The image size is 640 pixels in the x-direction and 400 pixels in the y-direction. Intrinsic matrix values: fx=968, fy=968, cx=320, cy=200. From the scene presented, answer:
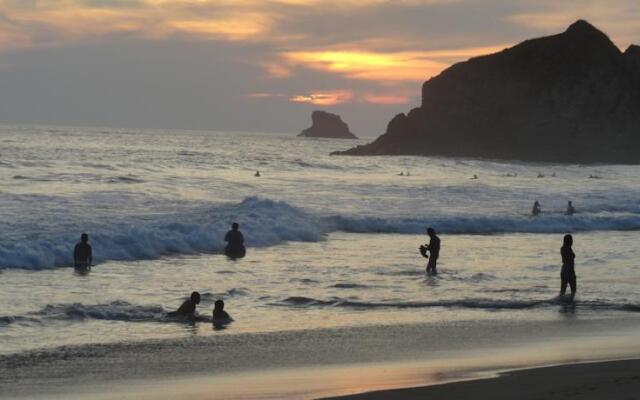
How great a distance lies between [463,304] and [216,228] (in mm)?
15510

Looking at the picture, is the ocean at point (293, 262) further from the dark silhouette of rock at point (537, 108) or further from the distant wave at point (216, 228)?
the dark silhouette of rock at point (537, 108)

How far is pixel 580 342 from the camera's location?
14.0 meters

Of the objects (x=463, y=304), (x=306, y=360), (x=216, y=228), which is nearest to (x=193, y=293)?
(x=306, y=360)

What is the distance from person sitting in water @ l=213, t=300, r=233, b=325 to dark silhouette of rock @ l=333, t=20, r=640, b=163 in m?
138

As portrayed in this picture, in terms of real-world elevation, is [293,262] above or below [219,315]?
below

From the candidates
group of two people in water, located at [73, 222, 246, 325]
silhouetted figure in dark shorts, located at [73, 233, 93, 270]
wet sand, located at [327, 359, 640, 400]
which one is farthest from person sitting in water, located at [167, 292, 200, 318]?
silhouetted figure in dark shorts, located at [73, 233, 93, 270]

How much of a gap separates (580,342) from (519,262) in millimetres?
12421

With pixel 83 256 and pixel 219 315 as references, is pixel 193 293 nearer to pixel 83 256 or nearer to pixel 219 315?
pixel 219 315

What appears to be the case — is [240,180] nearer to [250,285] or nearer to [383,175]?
[383,175]

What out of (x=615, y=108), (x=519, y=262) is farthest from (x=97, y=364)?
(x=615, y=108)

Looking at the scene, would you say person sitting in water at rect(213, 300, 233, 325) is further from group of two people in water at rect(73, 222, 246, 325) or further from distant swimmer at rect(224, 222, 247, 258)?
distant swimmer at rect(224, 222, 247, 258)

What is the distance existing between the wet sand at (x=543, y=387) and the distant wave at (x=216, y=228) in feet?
47.4

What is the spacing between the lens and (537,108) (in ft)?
569

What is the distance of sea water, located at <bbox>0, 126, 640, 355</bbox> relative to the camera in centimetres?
1611
